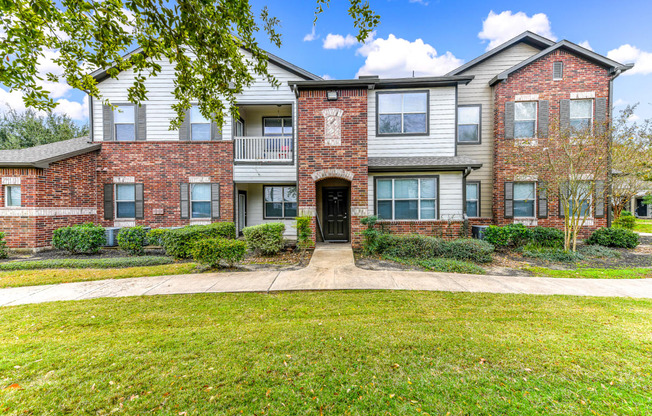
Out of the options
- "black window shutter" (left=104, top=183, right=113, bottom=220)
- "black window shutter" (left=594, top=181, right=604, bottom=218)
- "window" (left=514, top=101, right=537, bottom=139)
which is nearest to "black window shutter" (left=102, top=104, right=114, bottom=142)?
"black window shutter" (left=104, top=183, right=113, bottom=220)

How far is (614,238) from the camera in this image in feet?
32.5

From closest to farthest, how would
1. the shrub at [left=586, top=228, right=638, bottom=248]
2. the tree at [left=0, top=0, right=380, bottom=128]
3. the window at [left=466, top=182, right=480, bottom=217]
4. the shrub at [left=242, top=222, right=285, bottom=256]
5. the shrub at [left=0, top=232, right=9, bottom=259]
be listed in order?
the tree at [left=0, top=0, right=380, bottom=128] → the shrub at [left=0, top=232, right=9, bottom=259] → the shrub at [left=242, top=222, right=285, bottom=256] → the shrub at [left=586, top=228, right=638, bottom=248] → the window at [left=466, top=182, right=480, bottom=217]

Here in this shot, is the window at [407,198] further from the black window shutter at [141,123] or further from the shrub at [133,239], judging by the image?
the black window shutter at [141,123]

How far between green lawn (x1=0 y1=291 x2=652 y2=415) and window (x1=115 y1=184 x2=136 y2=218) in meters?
7.38

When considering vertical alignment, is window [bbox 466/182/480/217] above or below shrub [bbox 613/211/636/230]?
above

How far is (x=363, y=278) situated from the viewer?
6.09 metres

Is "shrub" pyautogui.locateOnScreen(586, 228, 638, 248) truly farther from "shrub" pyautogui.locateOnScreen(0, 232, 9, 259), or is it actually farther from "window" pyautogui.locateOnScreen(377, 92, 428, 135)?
"shrub" pyautogui.locateOnScreen(0, 232, 9, 259)

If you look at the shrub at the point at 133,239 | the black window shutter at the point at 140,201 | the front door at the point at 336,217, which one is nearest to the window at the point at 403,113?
the front door at the point at 336,217

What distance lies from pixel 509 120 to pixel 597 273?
6773 mm

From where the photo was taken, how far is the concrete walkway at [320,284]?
16.9 ft

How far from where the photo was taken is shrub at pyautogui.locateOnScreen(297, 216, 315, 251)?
907cm

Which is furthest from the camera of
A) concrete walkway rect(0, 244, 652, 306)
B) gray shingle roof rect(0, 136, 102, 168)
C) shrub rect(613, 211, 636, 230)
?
shrub rect(613, 211, 636, 230)

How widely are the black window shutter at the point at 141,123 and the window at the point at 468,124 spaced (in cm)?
1350

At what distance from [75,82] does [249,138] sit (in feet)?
22.1
